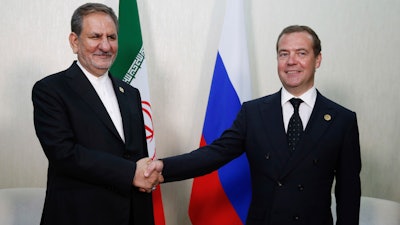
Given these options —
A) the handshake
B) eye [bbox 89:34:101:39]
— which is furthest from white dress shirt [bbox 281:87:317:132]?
eye [bbox 89:34:101:39]

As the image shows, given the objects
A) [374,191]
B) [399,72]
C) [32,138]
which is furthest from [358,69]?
[32,138]

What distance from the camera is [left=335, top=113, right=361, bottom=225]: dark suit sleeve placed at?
1.97 m

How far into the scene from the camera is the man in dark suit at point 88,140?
74.3 inches

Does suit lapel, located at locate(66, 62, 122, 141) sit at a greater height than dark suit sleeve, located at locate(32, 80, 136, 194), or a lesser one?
greater

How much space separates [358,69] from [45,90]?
2249mm

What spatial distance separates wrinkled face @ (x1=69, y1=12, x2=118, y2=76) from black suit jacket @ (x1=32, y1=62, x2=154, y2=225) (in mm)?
80

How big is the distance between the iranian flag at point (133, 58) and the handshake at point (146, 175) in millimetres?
668

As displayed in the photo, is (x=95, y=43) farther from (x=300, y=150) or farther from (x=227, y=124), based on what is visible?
(x=227, y=124)

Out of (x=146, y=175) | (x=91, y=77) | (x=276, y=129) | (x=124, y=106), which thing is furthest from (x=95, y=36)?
(x=276, y=129)

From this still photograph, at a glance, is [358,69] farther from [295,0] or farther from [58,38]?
[58,38]

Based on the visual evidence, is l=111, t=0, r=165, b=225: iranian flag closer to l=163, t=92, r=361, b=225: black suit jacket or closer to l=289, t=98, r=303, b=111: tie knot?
l=163, t=92, r=361, b=225: black suit jacket

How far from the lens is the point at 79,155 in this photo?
1881 mm

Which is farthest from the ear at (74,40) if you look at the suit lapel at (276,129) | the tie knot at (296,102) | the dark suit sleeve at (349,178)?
the dark suit sleeve at (349,178)

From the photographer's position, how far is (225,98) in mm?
2895
